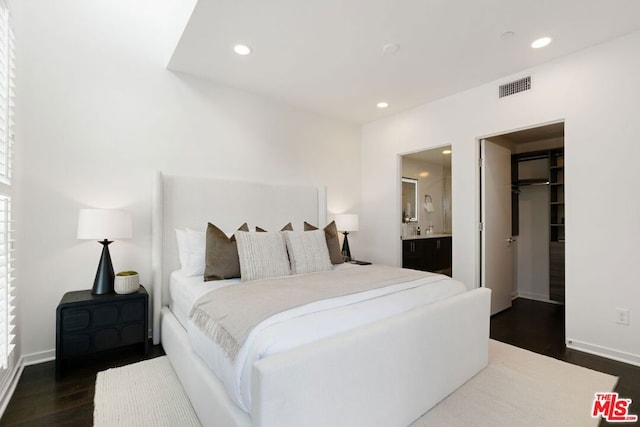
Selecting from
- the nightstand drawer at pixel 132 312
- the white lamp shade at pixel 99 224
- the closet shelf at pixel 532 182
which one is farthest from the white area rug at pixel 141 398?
the closet shelf at pixel 532 182

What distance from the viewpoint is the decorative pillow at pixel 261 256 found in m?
2.43

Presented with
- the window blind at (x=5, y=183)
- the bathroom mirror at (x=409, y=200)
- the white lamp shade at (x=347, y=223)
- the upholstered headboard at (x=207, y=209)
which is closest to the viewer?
the window blind at (x=5, y=183)

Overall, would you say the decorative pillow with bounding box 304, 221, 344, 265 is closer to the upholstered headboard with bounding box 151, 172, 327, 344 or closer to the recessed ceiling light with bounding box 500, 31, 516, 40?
the upholstered headboard with bounding box 151, 172, 327, 344

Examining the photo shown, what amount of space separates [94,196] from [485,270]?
4.17 meters

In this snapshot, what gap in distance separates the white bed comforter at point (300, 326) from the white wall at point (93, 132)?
5.14 ft

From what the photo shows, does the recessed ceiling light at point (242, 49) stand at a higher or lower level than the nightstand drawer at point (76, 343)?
higher

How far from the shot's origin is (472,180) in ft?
11.6

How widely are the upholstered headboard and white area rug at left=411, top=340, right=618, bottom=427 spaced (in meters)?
2.44

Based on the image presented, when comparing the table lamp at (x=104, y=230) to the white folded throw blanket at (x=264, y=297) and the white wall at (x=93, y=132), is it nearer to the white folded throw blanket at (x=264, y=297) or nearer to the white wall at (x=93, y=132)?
the white wall at (x=93, y=132)

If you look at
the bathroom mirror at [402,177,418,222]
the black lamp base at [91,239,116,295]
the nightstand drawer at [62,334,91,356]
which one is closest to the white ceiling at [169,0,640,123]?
the black lamp base at [91,239,116,295]

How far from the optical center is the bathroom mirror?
5.45 m

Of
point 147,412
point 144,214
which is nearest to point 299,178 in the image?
point 144,214

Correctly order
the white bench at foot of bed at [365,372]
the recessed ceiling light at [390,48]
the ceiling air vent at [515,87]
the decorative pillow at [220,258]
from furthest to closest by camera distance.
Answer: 1. the ceiling air vent at [515,87]
2. the recessed ceiling light at [390,48]
3. the decorative pillow at [220,258]
4. the white bench at foot of bed at [365,372]

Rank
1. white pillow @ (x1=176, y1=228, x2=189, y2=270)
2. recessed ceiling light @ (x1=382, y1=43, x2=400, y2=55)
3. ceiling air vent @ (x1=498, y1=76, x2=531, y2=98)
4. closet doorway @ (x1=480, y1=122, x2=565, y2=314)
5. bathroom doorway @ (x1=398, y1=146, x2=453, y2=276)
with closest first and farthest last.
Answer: recessed ceiling light @ (x1=382, y1=43, x2=400, y2=55) < white pillow @ (x1=176, y1=228, x2=189, y2=270) < ceiling air vent @ (x1=498, y1=76, x2=531, y2=98) < closet doorway @ (x1=480, y1=122, x2=565, y2=314) < bathroom doorway @ (x1=398, y1=146, x2=453, y2=276)
